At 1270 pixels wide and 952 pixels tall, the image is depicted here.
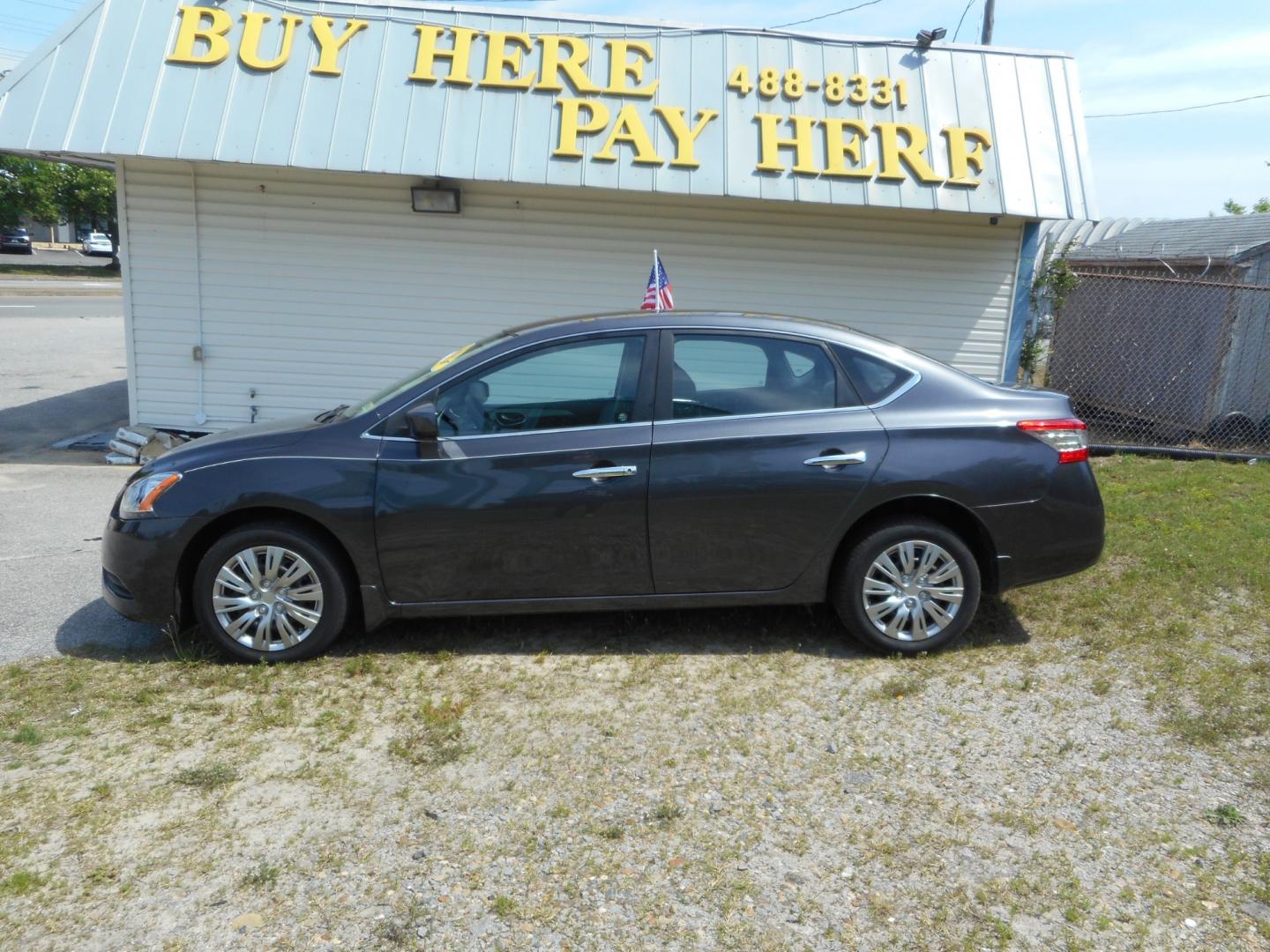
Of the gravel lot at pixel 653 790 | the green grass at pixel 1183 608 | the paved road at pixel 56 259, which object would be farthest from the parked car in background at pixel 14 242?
the green grass at pixel 1183 608

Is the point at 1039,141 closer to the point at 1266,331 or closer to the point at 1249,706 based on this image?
the point at 1266,331

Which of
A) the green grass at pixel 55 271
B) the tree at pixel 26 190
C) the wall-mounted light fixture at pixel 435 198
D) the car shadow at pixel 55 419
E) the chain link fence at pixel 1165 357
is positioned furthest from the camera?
the tree at pixel 26 190

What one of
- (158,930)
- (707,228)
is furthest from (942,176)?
(158,930)

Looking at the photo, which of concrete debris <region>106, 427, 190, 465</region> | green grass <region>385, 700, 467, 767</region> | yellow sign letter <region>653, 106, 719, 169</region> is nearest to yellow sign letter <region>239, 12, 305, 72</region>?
yellow sign letter <region>653, 106, 719, 169</region>

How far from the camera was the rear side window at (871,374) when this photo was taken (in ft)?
16.7

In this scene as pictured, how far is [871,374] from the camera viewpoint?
5129mm

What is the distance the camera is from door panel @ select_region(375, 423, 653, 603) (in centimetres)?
484

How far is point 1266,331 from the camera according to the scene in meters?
10.9

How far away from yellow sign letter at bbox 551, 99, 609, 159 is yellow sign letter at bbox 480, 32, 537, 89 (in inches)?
16.2

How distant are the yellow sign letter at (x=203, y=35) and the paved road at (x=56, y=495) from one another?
3.75m

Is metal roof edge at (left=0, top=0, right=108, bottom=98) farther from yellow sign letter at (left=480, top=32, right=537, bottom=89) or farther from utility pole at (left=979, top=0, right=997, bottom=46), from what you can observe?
utility pole at (left=979, top=0, right=997, bottom=46)

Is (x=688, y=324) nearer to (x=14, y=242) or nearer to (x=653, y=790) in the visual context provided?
(x=653, y=790)

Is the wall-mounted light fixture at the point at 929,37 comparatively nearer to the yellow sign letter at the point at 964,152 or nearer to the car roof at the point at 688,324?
the yellow sign letter at the point at 964,152

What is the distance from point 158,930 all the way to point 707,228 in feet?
27.2
